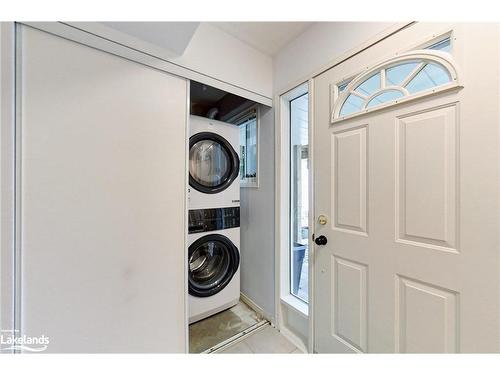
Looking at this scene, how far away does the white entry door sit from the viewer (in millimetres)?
730

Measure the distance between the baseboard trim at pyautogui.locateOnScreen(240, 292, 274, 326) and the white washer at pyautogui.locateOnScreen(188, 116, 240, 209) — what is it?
3.26 feet

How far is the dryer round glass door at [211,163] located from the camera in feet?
5.24

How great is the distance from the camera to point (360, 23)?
1076 mm

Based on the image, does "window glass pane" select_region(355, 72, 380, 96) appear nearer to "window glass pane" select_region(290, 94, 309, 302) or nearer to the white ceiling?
"window glass pane" select_region(290, 94, 309, 302)

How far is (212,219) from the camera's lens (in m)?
1.67

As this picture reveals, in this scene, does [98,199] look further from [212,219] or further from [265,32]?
[265,32]

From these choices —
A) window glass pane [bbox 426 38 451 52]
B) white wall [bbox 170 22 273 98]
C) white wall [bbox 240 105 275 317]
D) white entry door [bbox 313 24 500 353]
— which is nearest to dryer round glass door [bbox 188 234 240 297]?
white wall [bbox 240 105 275 317]

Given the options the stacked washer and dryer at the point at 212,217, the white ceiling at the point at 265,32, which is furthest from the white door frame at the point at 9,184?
the white ceiling at the point at 265,32

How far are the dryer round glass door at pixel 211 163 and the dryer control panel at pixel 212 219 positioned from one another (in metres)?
0.18

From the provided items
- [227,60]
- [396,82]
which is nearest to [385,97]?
[396,82]

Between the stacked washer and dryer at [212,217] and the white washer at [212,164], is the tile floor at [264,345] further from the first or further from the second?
the white washer at [212,164]
